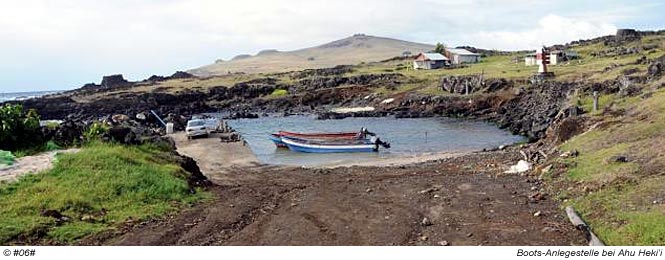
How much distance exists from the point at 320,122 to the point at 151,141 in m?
40.3

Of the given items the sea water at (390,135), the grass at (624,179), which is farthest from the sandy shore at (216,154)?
the grass at (624,179)

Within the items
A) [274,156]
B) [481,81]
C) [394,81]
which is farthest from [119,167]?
[394,81]

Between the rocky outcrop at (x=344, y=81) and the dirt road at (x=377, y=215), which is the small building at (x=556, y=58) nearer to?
the rocky outcrop at (x=344, y=81)

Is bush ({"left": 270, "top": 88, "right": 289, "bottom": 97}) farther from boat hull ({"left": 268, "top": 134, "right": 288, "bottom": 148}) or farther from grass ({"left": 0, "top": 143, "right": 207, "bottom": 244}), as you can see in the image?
grass ({"left": 0, "top": 143, "right": 207, "bottom": 244})

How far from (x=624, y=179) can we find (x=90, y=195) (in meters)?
12.7

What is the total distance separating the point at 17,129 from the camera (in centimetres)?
1894

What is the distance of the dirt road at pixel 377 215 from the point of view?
37.8 feet

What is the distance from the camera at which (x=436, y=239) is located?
11.5 meters

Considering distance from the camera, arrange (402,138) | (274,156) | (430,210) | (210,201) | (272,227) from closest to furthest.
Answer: (272,227), (430,210), (210,201), (274,156), (402,138)

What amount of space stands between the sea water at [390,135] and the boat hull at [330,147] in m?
0.59

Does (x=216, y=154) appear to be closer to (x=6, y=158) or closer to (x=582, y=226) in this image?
(x=6, y=158)

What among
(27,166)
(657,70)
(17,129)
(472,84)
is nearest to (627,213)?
(27,166)

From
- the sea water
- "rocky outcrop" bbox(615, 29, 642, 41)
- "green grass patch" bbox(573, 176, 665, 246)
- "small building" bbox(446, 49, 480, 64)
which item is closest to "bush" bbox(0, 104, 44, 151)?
the sea water
